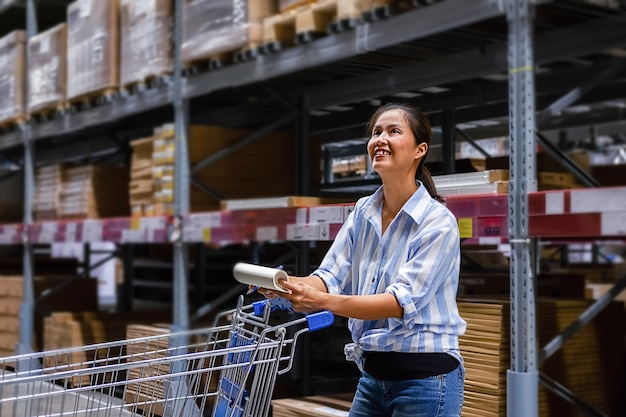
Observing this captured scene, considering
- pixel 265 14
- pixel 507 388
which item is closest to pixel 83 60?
pixel 265 14

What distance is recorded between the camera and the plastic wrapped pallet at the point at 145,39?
222 inches

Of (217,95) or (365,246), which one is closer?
(365,246)

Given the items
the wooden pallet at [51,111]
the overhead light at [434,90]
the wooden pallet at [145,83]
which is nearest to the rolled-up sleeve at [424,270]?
the overhead light at [434,90]

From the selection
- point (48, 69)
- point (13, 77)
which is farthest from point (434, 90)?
point (13, 77)

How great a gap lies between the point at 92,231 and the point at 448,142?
331cm

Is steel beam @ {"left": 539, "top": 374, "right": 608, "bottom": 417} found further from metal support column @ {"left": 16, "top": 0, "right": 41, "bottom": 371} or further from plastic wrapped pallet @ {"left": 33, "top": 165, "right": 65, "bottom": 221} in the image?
plastic wrapped pallet @ {"left": 33, "top": 165, "right": 65, "bottom": 221}

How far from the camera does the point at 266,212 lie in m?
4.77

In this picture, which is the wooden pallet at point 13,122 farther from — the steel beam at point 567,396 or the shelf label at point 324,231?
the steel beam at point 567,396

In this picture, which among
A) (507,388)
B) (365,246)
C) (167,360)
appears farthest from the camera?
(507,388)

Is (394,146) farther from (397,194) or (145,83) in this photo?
(145,83)

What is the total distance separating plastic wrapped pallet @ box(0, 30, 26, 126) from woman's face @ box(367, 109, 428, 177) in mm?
5753

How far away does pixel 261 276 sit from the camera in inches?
82.5

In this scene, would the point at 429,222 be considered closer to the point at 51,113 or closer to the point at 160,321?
the point at 160,321

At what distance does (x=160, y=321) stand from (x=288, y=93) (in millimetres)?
2388
